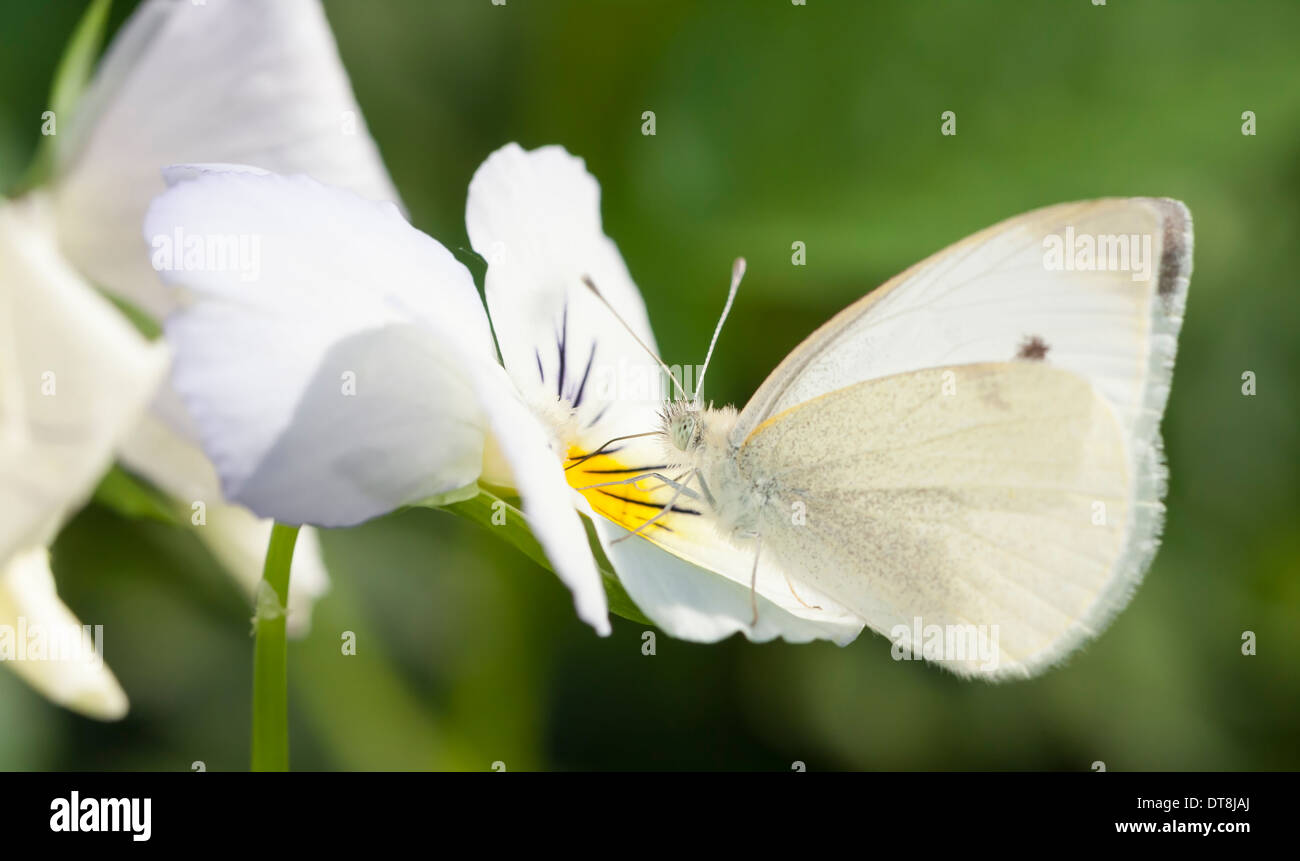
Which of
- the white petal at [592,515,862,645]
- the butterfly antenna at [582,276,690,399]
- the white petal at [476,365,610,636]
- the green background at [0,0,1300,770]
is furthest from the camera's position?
the green background at [0,0,1300,770]

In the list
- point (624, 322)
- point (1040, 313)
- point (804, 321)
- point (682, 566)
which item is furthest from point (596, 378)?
point (804, 321)

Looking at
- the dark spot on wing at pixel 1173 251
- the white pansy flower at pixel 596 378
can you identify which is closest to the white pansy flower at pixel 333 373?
the white pansy flower at pixel 596 378

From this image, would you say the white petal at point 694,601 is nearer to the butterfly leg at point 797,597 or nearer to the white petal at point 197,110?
the butterfly leg at point 797,597

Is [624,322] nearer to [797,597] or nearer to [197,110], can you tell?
[797,597]

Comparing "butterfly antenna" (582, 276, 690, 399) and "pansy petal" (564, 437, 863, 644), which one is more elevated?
"butterfly antenna" (582, 276, 690, 399)

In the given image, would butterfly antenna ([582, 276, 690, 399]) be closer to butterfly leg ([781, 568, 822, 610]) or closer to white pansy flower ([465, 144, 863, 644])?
white pansy flower ([465, 144, 863, 644])

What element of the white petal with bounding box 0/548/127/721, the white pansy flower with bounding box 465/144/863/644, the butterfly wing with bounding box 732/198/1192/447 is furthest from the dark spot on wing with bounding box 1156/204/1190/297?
the white petal with bounding box 0/548/127/721
